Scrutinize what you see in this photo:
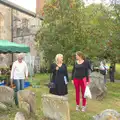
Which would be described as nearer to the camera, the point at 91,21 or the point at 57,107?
the point at 57,107

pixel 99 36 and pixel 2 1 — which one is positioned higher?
pixel 2 1

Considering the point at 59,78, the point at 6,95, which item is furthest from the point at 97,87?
the point at 6,95

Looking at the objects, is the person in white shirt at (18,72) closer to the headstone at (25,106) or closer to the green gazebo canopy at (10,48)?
the headstone at (25,106)

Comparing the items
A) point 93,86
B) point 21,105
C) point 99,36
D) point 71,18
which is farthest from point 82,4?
point 21,105

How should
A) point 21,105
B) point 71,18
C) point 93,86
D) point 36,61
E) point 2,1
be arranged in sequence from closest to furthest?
1. point 21,105
2. point 93,86
3. point 71,18
4. point 2,1
5. point 36,61

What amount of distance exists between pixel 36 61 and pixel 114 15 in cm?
1065

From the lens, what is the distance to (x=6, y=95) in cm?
688

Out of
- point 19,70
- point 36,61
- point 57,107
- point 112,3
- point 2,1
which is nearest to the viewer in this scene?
point 57,107

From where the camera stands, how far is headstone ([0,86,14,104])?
22.3 ft

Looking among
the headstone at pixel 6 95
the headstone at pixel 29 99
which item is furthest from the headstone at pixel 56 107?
the headstone at pixel 6 95

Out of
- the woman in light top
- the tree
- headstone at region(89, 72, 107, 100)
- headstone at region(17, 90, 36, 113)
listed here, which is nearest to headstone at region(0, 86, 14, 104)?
headstone at region(17, 90, 36, 113)

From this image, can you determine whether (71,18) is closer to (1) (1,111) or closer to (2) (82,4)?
(2) (82,4)

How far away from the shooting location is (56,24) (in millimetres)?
12852

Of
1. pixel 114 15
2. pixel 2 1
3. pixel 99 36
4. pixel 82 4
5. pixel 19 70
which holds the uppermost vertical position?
pixel 2 1
